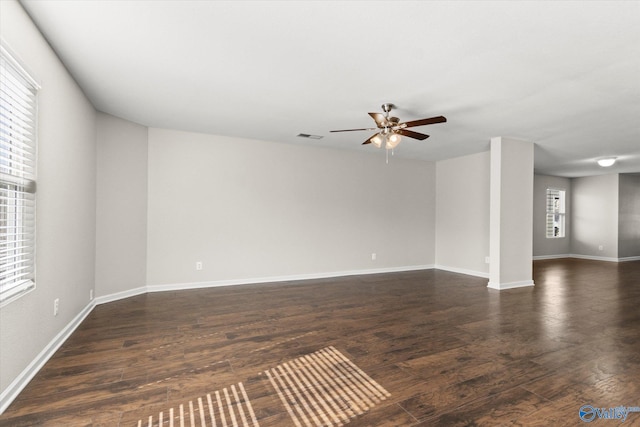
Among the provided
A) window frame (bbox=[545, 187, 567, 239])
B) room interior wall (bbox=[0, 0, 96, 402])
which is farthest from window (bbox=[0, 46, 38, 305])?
window frame (bbox=[545, 187, 567, 239])

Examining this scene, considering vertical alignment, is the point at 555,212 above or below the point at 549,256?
above

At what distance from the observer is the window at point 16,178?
2.01 metres

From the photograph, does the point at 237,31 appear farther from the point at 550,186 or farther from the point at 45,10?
the point at 550,186

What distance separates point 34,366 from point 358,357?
237 cm

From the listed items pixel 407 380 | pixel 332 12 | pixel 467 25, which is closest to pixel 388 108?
pixel 467 25

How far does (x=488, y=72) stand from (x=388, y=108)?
3.71 feet

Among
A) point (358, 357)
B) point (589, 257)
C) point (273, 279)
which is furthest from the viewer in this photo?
point (589, 257)

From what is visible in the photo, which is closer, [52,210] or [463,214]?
[52,210]

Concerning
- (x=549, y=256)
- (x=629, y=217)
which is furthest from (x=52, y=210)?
(x=629, y=217)

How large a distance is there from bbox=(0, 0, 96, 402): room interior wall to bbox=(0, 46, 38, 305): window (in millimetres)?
78

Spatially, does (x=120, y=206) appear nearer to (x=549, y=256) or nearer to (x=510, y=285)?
(x=510, y=285)

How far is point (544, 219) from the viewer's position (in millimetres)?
9281

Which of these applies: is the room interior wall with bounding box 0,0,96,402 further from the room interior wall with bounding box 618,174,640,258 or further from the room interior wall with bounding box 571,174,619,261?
the room interior wall with bounding box 618,174,640,258

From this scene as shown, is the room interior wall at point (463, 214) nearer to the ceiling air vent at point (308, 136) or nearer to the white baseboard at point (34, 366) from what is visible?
the ceiling air vent at point (308, 136)
